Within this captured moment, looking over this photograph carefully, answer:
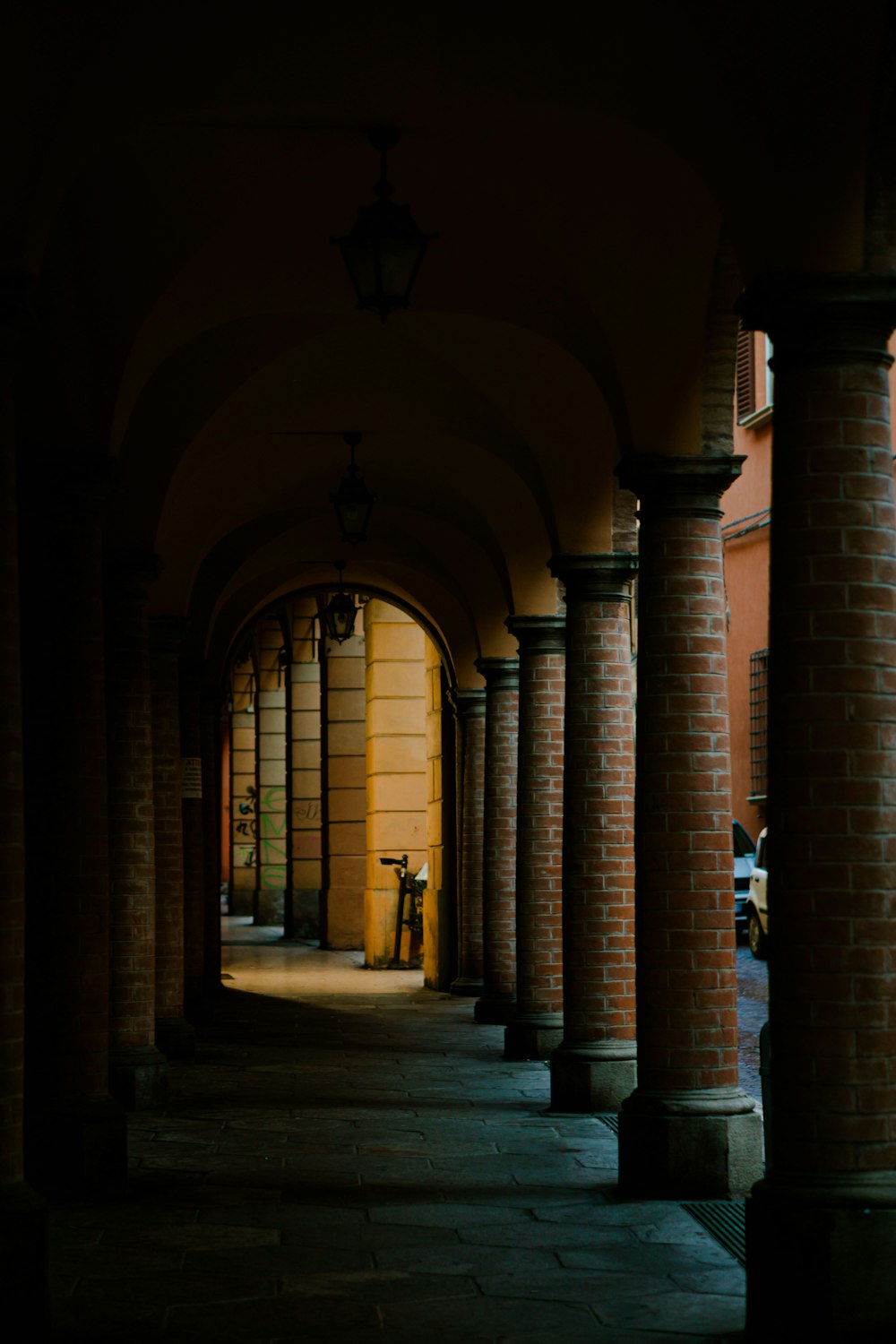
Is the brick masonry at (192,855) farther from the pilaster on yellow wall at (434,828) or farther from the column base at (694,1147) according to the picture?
the column base at (694,1147)

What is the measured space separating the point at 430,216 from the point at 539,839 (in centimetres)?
562

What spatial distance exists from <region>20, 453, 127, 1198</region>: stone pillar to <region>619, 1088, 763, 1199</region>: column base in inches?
91.4

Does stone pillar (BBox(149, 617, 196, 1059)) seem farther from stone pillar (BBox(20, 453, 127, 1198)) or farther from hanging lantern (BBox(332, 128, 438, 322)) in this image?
hanging lantern (BBox(332, 128, 438, 322))

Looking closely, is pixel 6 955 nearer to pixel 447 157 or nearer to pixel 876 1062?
pixel 876 1062

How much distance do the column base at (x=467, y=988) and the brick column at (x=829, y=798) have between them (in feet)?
45.7

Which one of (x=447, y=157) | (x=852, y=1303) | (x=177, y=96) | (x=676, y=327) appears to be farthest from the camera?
(x=676, y=327)

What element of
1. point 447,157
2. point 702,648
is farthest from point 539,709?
point 447,157

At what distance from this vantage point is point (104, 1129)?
802cm

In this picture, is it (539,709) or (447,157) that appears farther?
(539,709)

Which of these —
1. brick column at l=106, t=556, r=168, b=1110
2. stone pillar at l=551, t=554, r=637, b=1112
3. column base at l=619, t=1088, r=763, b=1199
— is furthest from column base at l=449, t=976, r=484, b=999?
column base at l=619, t=1088, r=763, b=1199

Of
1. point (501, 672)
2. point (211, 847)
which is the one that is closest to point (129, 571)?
point (501, 672)

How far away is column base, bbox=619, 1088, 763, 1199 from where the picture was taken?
7.85m

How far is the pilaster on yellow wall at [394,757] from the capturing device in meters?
24.5

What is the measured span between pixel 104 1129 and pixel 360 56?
471 cm
